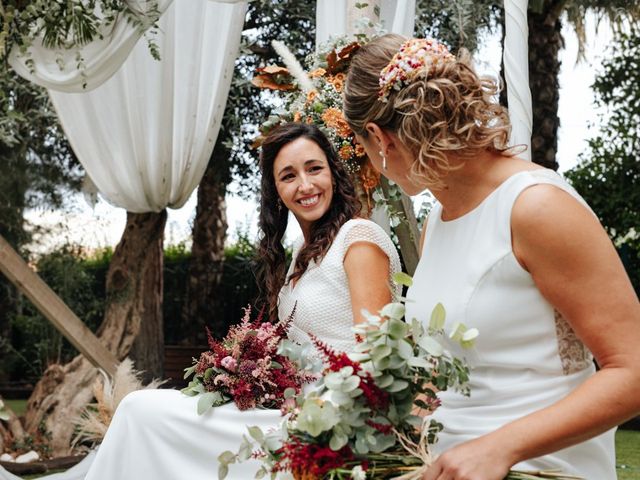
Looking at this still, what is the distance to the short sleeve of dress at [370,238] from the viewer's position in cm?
281

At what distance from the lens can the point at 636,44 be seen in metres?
8.27

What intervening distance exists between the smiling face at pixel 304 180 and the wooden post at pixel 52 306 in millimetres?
2712

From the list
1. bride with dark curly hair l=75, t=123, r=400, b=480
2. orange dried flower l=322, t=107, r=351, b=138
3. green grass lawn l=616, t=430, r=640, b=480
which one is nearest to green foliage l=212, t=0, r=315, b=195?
green grass lawn l=616, t=430, r=640, b=480

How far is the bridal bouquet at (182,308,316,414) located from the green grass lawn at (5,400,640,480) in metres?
3.38

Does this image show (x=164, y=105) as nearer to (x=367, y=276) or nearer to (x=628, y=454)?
(x=367, y=276)

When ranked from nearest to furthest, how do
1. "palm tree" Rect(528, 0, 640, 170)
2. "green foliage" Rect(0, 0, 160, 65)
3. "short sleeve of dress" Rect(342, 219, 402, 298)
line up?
"short sleeve of dress" Rect(342, 219, 402, 298) < "green foliage" Rect(0, 0, 160, 65) < "palm tree" Rect(528, 0, 640, 170)

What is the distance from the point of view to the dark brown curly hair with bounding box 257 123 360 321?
2.95m

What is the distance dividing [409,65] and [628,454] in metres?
5.18

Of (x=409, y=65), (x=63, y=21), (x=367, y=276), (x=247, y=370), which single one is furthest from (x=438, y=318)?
(x=63, y=21)

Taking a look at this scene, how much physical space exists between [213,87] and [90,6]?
35.7 inches

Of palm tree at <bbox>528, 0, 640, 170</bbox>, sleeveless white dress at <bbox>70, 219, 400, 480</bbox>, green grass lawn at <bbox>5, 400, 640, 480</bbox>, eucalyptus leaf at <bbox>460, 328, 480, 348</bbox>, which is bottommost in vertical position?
green grass lawn at <bbox>5, 400, 640, 480</bbox>

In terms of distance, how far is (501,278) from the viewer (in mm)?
1550

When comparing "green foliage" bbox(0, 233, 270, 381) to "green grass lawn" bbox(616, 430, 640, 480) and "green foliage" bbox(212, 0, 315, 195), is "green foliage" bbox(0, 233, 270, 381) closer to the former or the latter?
"green foliage" bbox(212, 0, 315, 195)

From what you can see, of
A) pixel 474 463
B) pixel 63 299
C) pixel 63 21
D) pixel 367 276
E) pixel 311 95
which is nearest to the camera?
pixel 474 463
